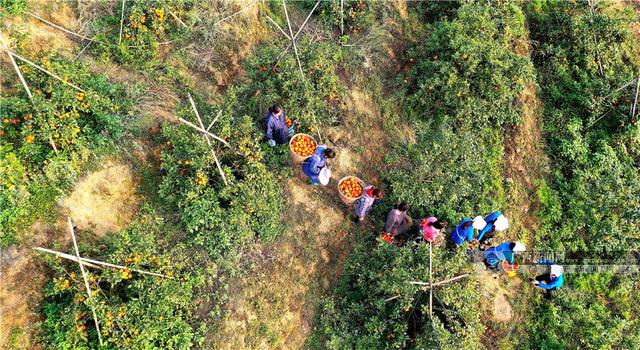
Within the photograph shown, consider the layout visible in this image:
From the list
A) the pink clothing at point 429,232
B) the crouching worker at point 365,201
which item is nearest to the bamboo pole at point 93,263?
the crouching worker at point 365,201

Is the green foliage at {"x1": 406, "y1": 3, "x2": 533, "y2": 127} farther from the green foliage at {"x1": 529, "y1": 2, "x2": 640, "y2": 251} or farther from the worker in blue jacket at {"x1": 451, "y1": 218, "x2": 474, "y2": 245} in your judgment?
the worker in blue jacket at {"x1": 451, "y1": 218, "x2": 474, "y2": 245}

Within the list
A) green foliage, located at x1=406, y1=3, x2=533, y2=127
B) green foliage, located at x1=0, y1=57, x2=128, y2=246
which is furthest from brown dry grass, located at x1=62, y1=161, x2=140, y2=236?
green foliage, located at x1=406, y1=3, x2=533, y2=127

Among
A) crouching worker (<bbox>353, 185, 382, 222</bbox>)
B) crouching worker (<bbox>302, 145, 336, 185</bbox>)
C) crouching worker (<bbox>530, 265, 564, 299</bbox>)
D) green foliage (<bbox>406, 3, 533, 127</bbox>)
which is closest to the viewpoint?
crouching worker (<bbox>353, 185, 382, 222</bbox>)

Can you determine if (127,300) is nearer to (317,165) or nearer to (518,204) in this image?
(317,165)

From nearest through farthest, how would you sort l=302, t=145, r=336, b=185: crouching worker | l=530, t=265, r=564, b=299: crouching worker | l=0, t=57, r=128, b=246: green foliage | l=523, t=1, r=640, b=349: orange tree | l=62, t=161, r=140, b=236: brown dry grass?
l=0, t=57, r=128, b=246: green foliage
l=62, t=161, r=140, b=236: brown dry grass
l=302, t=145, r=336, b=185: crouching worker
l=530, t=265, r=564, b=299: crouching worker
l=523, t=1, r=640, b=349: orange tree

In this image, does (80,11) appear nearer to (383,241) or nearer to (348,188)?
(348,188)

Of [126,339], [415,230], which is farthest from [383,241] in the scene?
[126,339]
